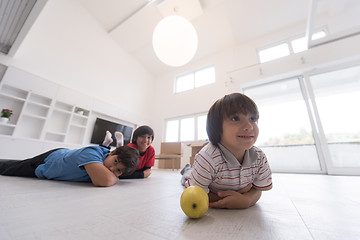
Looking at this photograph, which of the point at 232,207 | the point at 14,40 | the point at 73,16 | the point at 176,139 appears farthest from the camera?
the point at 176,139

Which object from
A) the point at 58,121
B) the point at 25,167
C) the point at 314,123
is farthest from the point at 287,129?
the point at 58,121

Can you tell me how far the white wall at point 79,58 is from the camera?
7.41ft

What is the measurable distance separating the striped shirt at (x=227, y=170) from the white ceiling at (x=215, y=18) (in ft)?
10.9

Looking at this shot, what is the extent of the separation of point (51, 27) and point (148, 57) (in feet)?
7.31

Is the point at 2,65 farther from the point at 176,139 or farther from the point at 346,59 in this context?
the point at 346,59

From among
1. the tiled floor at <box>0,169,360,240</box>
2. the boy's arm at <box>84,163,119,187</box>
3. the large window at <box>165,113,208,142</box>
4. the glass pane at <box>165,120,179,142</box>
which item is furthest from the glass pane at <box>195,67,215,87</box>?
the tiled floor at <box>0,169,360,240</box>

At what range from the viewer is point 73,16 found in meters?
2.79

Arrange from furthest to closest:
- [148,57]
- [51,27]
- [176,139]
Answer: [148,57], [176,139], [51,27]

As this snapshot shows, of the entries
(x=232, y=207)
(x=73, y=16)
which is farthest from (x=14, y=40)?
(x=232, y=207)

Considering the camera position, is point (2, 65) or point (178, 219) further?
point (2, 65)

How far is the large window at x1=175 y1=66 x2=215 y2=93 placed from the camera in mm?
3871

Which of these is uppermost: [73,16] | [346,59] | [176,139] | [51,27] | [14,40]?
[73,16]

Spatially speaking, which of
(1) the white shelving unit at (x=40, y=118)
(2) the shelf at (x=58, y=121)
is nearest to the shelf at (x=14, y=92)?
→ (1) the white shelving unit at (x=40, y=118)

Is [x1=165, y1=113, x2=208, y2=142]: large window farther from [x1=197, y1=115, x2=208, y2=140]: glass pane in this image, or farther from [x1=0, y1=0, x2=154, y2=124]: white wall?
[x1=0, y1=0, x2=154, y2=124]: white wall
